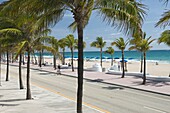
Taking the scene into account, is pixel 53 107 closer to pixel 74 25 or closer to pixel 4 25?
pixel 74 25

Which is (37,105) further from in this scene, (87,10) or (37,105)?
(87,10)

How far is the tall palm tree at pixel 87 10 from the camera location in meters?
8.05

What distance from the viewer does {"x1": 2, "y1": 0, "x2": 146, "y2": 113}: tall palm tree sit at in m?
8.05

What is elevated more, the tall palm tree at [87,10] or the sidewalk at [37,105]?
the tall palm tree at [87,10]

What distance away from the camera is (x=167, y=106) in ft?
49.7

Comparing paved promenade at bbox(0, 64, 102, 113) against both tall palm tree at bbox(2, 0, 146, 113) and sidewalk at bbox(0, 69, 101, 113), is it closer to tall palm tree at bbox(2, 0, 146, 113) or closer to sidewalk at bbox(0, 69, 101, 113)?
sidewalk at bbox(0, 69, 101, 113)

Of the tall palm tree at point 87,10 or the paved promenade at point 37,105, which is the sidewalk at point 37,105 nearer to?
the paved promenade at point 37,105

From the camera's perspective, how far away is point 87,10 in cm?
870

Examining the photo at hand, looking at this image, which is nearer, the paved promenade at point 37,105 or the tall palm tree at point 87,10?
the tall palm tree at point 87,10

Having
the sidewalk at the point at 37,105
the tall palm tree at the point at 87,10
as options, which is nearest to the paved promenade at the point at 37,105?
the sidewalk at the point at 37,105

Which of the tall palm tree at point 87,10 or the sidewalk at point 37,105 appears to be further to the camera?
the sidewalk at point 37,105

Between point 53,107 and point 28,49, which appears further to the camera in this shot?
point 28,49

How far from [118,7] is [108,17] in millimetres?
716

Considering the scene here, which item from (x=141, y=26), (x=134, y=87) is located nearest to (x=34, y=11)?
(x=141, y=26)
